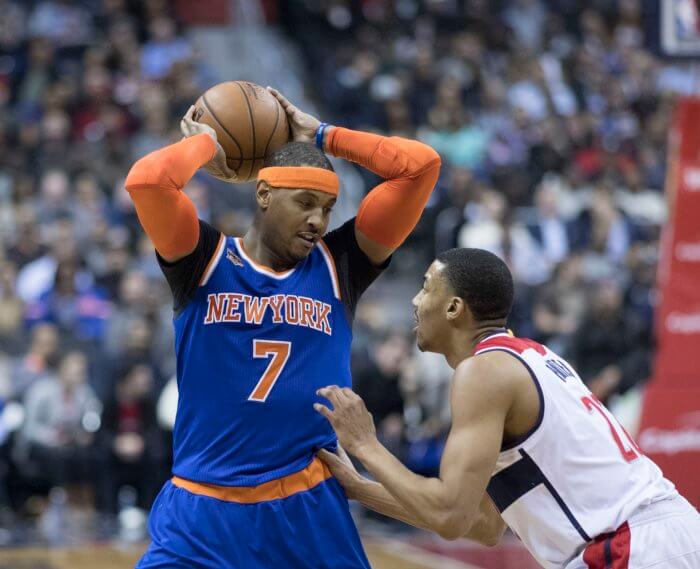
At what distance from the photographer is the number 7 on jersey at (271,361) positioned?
393 cm

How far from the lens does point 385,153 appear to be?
429cm

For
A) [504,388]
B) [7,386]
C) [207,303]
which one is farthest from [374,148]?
[7,386]

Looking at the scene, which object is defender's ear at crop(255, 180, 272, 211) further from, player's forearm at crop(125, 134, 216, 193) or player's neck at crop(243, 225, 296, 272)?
player's forearm at crop(125, 134, 216, 193)

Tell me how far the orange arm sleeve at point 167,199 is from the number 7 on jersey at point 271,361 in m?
0.40

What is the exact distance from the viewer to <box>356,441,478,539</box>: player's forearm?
3428 millimetres

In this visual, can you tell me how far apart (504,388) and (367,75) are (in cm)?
1034

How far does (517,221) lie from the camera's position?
11.9 metres

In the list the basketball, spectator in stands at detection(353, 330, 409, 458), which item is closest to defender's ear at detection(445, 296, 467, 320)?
the basketball

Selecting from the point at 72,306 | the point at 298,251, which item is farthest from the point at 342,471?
the point at 72,306

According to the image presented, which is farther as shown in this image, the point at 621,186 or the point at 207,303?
the point at 621,186

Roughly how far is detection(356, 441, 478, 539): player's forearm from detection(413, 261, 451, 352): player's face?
1.56ft

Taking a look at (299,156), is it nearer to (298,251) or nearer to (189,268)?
(298,251)

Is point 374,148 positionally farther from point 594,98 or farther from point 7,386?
point 594,98

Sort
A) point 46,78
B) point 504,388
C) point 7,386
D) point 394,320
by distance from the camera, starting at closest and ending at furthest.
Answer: point 504,388
point 7,386
point 394,320
point 46,78
